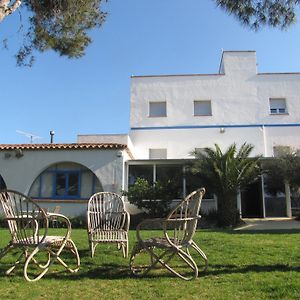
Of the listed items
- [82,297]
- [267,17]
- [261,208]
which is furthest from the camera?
[261,208]

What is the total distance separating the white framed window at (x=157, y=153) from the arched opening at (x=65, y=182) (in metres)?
4.81

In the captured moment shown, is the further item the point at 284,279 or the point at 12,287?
the point at 284,279

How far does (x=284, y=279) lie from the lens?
16.4ft

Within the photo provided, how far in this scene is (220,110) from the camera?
77.7ft

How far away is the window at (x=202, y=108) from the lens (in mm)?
23844

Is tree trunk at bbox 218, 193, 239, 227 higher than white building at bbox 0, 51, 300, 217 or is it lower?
lower

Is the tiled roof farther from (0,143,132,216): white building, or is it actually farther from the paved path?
the paved path

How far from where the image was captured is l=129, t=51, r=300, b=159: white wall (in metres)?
22.8

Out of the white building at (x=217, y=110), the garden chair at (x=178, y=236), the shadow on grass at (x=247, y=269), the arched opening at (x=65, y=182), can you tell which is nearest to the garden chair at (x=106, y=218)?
the garden chair at (x=178, y=236)

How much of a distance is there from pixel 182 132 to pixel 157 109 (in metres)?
2.31

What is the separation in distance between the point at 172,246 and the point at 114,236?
202 cm

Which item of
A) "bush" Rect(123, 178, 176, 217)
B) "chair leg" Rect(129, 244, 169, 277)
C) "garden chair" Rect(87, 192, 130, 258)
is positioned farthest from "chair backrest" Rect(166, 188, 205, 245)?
"bush" Rect(123, 178, 176, 217)

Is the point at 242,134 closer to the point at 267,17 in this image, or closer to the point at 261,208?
the point at 261,208

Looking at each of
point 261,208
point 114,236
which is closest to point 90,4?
point 114,236
